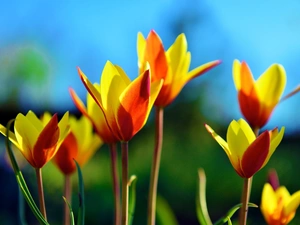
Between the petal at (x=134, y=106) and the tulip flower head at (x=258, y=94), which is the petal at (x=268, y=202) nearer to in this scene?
the tulip flower head at (x=258, y=94)

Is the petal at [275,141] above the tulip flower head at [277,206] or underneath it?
above

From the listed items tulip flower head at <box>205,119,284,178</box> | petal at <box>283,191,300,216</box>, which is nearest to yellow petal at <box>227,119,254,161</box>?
tulip flower head at <box>205,119,284,178</box>

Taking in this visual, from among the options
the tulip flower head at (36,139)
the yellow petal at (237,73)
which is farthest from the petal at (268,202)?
the tulip flower head at (36,139)

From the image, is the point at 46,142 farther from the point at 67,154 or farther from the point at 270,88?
the point at 270,88

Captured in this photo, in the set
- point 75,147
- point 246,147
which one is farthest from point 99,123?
→ point 246,147

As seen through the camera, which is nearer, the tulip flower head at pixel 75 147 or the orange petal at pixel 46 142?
the orange petal at pixel 46 142

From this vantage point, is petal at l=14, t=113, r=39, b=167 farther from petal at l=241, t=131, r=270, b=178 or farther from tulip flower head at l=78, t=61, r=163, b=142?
petal at l=241, t=131, r=270, b=178
